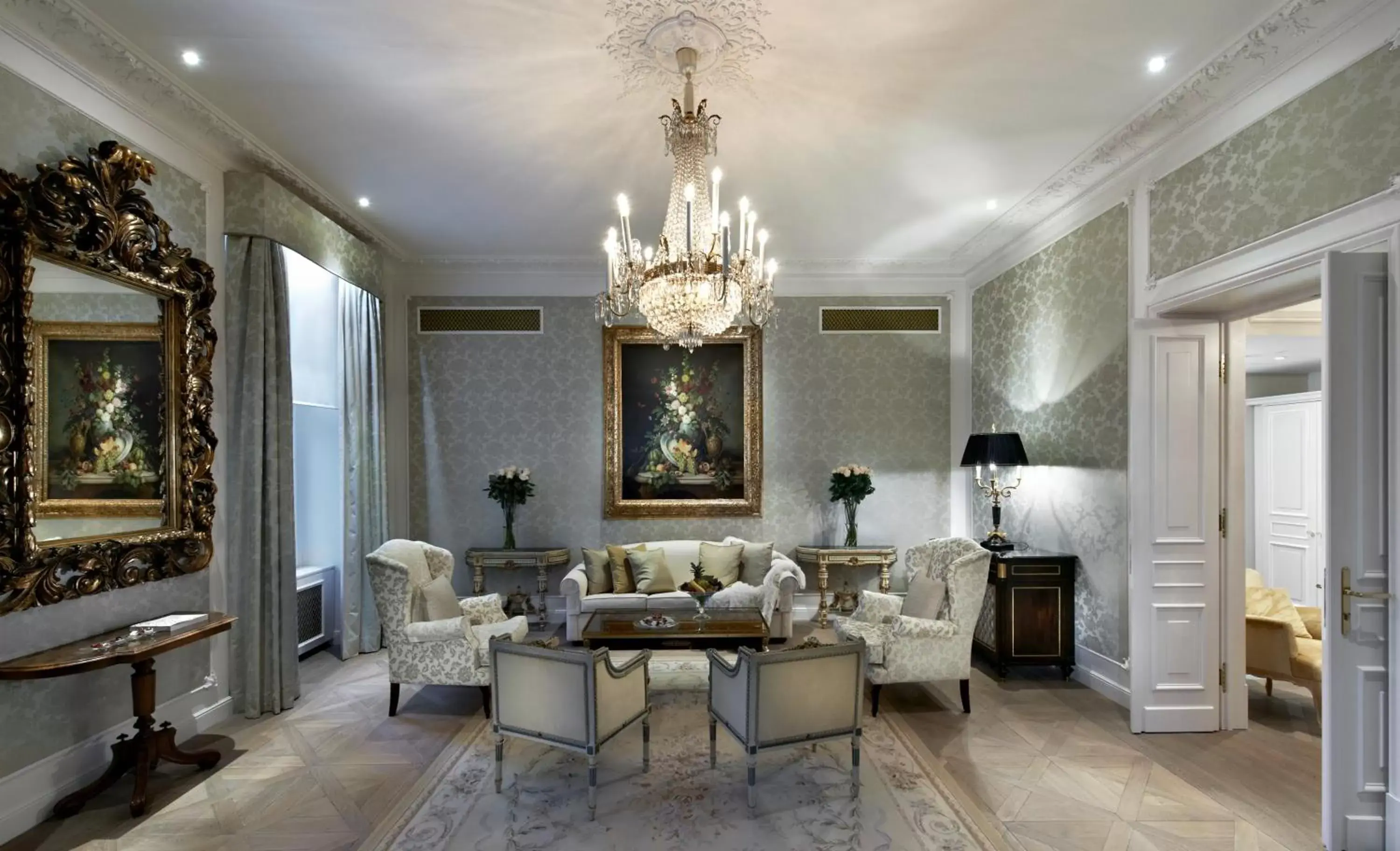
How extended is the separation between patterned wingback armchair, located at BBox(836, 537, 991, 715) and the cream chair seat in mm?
1552

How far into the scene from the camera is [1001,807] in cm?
307

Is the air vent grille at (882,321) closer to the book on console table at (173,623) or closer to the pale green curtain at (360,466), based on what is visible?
the pale green curtain at (360,466)

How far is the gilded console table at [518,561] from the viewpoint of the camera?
6.10 metres

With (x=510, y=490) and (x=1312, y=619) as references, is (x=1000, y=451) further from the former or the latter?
(x=510, y=490)

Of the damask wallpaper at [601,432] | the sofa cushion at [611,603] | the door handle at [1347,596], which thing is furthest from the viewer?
the damask wallpaper at [601,432]

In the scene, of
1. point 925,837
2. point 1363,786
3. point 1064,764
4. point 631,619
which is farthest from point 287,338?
point 1363,786

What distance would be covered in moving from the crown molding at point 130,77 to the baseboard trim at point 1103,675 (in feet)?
20.0

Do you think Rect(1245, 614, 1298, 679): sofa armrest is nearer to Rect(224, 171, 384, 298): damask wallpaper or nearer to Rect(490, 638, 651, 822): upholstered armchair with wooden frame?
Rect(490, 638, 651, 822): upholstered armchair with wooden frame

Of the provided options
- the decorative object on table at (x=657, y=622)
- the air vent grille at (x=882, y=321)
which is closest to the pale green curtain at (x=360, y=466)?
the decorative object on table at (x=657, y=622)

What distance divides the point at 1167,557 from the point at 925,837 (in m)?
2.31

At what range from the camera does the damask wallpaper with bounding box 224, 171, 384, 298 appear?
409 centimetres

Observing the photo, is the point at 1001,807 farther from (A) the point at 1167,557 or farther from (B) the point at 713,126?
(B) the point at 713,126

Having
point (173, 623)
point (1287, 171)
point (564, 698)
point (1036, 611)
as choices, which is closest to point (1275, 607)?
point (1036, 611)

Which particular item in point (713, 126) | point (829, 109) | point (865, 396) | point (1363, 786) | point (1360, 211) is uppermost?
point (829, 109)
